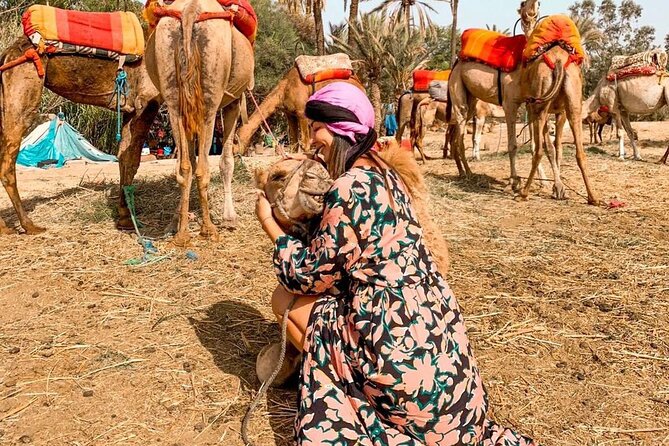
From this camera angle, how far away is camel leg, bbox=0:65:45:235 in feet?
18.4

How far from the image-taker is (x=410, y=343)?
2301 mm

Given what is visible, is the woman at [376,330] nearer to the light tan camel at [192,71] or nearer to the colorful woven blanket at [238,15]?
the light tan camel at [192,71]

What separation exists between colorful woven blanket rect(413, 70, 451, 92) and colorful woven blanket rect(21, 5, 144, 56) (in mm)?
9046

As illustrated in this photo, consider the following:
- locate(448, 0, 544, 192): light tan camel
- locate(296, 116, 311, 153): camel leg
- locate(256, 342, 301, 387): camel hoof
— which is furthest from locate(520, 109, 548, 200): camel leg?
locate(256, 342, 301, 387): camel hoof

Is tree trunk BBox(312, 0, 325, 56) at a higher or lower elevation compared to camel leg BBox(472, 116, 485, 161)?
higher

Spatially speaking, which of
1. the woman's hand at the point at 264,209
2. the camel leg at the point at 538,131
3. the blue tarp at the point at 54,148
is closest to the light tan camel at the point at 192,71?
the woman's hand at the point at 264,209

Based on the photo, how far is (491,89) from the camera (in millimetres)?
8914

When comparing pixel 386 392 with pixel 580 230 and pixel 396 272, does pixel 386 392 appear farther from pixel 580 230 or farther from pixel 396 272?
pixel 580 230

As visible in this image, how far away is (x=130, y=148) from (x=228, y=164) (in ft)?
3.85

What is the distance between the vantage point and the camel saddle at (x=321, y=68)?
26.6ft

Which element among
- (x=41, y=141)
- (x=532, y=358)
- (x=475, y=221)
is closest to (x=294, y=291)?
(x=532, y=358)

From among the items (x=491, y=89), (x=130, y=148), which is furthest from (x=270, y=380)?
(x=491, y=89)

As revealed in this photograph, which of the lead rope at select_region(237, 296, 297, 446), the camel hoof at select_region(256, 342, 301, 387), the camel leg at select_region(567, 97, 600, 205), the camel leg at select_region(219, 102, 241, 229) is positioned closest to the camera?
the lead rope at select_region(237, 296, 297, 446)

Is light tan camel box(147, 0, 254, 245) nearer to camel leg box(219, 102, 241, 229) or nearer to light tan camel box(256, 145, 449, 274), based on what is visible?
camel leg box(219, 102, 241, 229)
